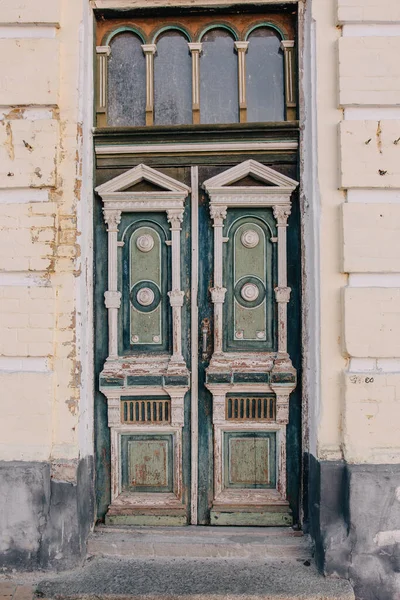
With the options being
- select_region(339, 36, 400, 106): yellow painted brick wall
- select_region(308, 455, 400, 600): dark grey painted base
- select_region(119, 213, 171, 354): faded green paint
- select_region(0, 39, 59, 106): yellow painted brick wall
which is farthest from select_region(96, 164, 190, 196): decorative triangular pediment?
select_region(308, 455, 400, 600): dark grey painted base

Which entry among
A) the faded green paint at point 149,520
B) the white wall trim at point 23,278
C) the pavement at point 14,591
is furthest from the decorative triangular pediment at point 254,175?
the pavement at point 14,591

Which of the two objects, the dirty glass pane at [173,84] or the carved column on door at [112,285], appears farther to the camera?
the dirty glass pane at [173,84]

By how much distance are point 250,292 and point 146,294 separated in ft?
2.61

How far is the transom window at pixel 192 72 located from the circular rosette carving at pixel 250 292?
4.08 feet

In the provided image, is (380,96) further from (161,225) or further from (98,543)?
(98,543)

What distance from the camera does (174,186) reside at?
381 cm

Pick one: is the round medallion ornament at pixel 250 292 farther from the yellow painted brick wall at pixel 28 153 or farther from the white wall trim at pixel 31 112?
the white wall trim at pixel 31 112

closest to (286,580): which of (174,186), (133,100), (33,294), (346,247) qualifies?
(346,247)

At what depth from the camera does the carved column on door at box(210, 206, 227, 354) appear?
3.79 meters

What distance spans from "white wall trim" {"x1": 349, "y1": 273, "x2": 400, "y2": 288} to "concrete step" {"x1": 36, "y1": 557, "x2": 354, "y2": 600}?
195 cm

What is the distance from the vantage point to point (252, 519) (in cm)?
377

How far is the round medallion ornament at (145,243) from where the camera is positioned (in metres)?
3.85

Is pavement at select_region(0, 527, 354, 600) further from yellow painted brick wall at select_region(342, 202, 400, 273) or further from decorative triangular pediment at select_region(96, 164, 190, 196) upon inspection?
decorative triangular pediment at select_region(96, 164, 190, 196)

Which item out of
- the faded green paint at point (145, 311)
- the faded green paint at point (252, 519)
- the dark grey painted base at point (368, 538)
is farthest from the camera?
the faded green paint at point (145, 311)
